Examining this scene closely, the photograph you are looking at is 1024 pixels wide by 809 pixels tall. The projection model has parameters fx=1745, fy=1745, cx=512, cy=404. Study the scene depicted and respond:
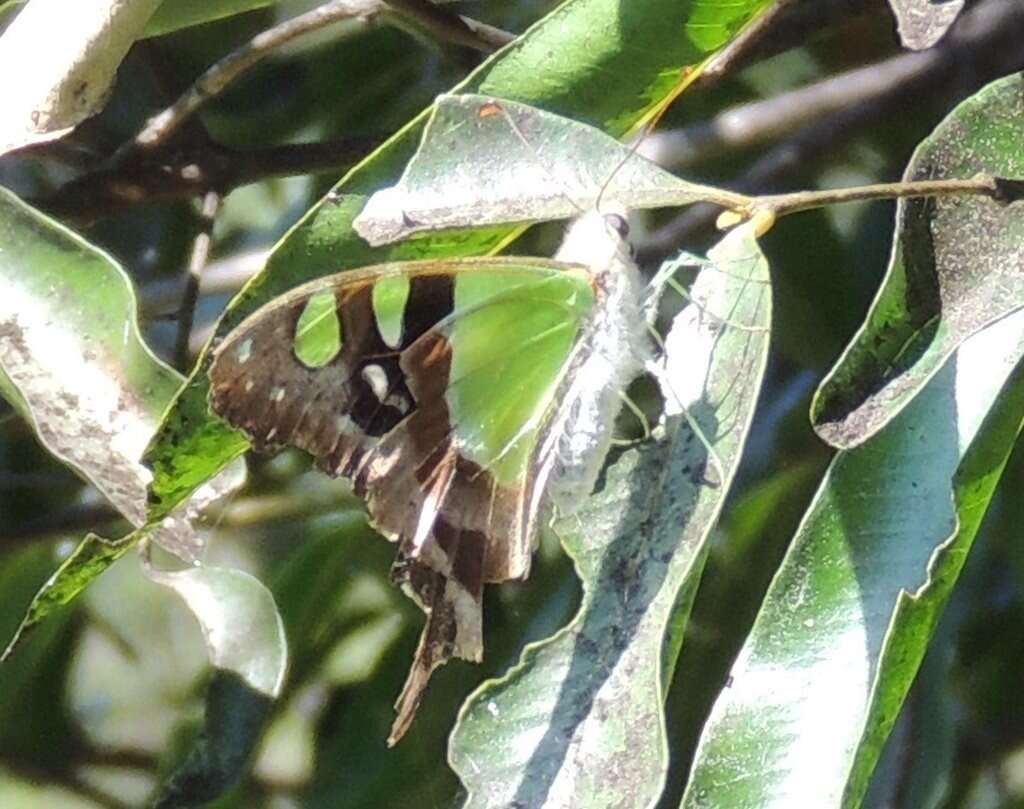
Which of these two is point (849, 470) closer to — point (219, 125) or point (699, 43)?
point (699, 43)

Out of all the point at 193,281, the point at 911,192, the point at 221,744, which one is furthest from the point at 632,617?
the point at 193,281

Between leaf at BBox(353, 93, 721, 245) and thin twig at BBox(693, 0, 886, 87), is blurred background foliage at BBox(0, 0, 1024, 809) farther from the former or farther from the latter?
leaf at BBox(353, 93, 721, 245)

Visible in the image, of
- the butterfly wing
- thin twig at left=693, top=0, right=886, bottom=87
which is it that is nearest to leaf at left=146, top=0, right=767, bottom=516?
the butterfly wing

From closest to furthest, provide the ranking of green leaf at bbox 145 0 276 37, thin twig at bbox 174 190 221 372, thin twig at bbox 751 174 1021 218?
thin twig at bbox 751 174 1021 218 < green leaf at bbox 145 0 276 37 < thin twig at bbox 174 190 221 372

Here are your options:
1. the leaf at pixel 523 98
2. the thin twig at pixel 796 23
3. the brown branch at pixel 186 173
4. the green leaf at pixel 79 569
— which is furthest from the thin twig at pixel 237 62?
the green leaf at pixel 79 569

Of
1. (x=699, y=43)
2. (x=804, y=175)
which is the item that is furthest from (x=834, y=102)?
(x=699, y=43)

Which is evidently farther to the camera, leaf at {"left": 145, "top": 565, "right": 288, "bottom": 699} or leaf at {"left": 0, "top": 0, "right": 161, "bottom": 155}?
leaf at {"left": 145, "top": 565, "right": 288, "bottom": 699}

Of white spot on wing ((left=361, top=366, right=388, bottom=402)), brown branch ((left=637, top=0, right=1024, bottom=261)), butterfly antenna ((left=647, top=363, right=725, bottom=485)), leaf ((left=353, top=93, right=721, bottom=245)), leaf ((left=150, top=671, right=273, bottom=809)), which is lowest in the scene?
leaf ((left=150, top=671, right=273, bottom=809))

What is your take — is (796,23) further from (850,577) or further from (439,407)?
(850,577)
